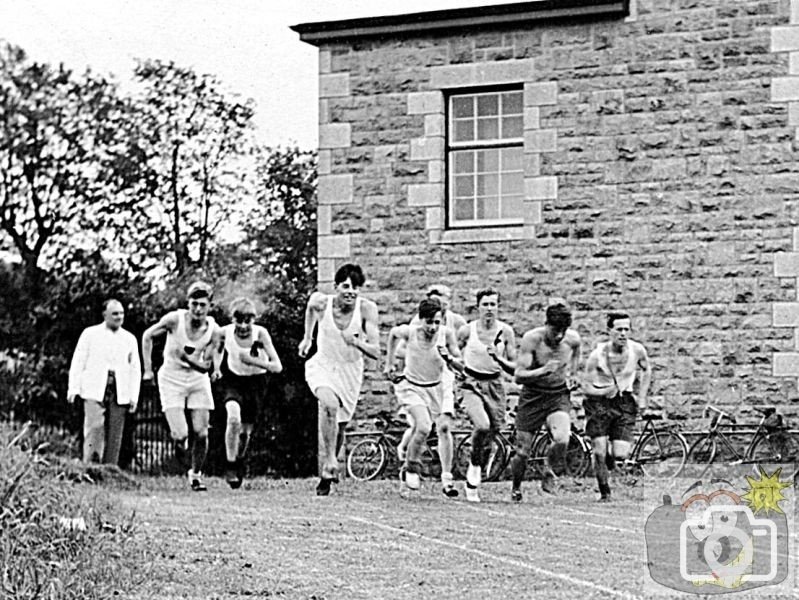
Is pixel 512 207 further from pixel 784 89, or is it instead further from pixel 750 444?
pixel 750 444

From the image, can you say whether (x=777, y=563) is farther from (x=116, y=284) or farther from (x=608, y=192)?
(x=116, y=284)

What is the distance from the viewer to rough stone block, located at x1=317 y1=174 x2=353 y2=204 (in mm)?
18875

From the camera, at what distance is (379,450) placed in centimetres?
1806

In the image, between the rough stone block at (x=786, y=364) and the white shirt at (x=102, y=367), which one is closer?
the white shirt at (x=102, y=367)

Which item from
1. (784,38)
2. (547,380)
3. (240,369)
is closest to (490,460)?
(240,369)

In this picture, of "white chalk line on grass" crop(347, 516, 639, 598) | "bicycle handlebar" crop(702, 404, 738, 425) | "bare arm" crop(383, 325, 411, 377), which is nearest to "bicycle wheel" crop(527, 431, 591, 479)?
"bicycle handlebar" crop(702, 404, 738, 425)

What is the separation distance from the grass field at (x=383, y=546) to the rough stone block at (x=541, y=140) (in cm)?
478

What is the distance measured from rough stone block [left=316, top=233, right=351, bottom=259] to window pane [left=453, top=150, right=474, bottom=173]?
59.1 inches

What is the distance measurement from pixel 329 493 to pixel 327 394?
937 millimetres

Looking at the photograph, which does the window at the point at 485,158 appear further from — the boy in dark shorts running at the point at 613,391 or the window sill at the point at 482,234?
the boy in dark shorts running at the point at 613,391

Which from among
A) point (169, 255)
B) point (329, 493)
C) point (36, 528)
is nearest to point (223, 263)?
point (169, 255)

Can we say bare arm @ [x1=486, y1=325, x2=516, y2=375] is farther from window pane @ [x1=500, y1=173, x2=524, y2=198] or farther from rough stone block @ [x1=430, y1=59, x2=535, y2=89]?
rough stone block @ [x1=430, y1=59, x2=535, y2=89]

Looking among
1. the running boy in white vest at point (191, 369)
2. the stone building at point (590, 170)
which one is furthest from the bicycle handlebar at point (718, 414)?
the running boy in white vest at point (191, 369)

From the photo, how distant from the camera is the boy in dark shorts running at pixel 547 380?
13.9m
